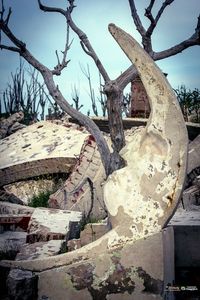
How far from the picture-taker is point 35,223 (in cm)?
449

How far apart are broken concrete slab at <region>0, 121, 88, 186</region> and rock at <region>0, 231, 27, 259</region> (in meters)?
2.77

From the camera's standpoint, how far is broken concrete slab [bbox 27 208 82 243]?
4.14m

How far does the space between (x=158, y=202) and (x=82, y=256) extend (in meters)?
0.53

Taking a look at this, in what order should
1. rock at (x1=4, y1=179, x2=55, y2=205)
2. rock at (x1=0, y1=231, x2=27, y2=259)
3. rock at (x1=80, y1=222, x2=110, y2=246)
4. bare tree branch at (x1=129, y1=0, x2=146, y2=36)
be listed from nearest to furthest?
rock at (x1=0, y1=231, x2=27, y2=259) < rock at (x1=80, y1=222, x2=110, y2=246) < bare tree branch at (x1=129, y1=0, x2=146, y2=36) < rock at (x1=4, y1=179, x2=55, y2=205)

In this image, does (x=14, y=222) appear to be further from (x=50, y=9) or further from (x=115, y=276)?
(x=50, y=9)

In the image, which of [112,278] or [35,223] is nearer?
[112,278]

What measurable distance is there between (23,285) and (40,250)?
1.15 metres

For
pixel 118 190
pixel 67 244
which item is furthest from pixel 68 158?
pixel 118 190

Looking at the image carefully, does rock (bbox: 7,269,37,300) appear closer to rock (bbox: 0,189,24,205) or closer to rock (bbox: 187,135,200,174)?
rock (bbox: 0,189,24,205)

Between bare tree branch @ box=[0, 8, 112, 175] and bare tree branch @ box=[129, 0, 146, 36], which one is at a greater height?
bare tree branch @ box=[129, 0, 146, 36]

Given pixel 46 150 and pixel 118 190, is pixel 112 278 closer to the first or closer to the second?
pixel 118 190

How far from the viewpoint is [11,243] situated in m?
4.02

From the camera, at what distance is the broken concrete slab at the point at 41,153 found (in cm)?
755

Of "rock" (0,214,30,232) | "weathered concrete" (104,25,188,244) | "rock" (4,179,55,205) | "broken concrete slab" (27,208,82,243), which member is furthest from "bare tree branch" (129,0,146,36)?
"weathered concrete" (104,25,188,244)
